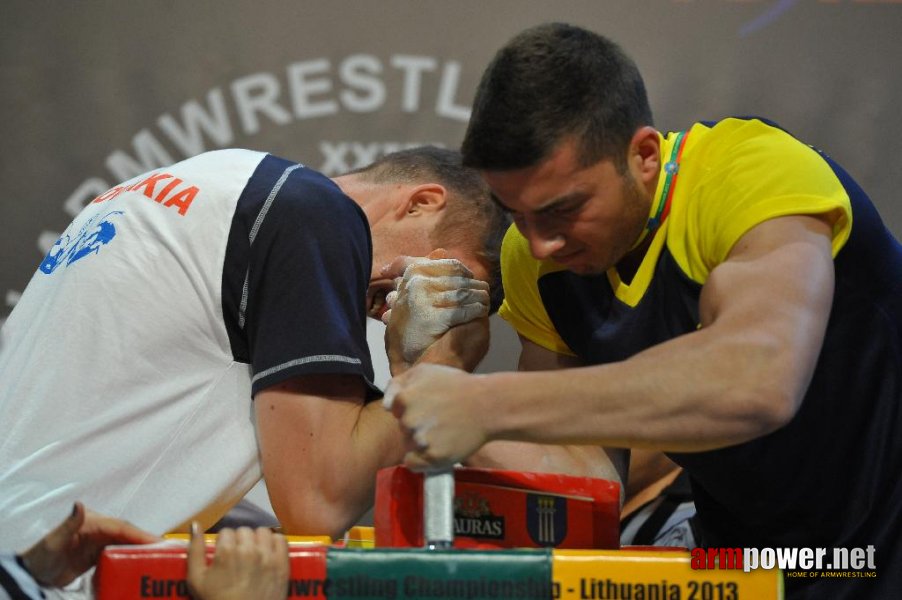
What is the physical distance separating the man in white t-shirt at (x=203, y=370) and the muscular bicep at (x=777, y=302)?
464mm

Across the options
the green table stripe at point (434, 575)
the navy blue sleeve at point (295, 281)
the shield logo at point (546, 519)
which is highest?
the navy blue sleeve at point (295, 281)

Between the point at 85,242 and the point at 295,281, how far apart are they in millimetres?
308

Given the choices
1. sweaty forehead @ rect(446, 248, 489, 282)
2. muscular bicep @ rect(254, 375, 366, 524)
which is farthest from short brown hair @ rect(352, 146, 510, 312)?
muscular bicep @ rect(254, 375, 366, 524)

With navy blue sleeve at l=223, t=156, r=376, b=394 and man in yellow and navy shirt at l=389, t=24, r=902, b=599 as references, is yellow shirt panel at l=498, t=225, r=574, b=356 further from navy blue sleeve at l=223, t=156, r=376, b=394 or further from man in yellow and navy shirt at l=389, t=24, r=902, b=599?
navy blue sleeve at l=223, t=156, r=376, b=394

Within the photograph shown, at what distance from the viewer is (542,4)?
83.0 inches

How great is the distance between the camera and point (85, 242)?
1398 millimetres

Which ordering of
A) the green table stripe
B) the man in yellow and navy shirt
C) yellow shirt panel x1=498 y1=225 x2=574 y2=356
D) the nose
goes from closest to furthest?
1. the green table stripe
2. the man in yellow and navy shirt
3. the nose
4. yellow shirt panel x1=498 y1=225 x2=574 y2=356

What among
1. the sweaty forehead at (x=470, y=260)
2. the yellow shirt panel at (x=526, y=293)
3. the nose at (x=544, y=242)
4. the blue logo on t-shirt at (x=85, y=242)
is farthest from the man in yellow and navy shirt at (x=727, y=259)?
the blue logo on t-shirt at (x=85, y=242)

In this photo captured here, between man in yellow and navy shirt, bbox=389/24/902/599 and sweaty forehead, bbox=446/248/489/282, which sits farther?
sweaty forehead, bbox=446/248/489/282

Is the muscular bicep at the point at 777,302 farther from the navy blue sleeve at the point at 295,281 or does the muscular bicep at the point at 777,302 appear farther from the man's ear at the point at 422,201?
the man's ear at the point at 422,201

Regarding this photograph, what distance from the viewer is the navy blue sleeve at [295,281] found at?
127cm

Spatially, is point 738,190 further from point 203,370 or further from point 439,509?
point 203,370

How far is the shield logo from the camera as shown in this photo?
1112 mm

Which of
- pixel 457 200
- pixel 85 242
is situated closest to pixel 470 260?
pixel 457 200
